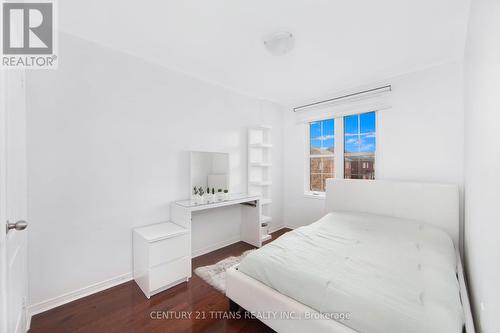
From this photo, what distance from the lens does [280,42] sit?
202 cm

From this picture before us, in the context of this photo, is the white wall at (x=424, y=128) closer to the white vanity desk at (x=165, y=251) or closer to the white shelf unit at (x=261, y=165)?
the white shelf unit at (x=261, y=165)

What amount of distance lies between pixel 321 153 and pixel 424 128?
1.48 meters

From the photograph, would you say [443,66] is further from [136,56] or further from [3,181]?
[3,181]

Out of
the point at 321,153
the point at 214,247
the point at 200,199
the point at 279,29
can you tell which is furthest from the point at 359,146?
the point at 214,247

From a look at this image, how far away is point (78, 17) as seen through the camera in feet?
5.77

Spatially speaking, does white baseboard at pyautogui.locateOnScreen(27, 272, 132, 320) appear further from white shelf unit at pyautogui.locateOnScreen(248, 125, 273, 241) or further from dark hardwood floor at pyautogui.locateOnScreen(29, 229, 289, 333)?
white shelf unit at pyautogui.locateOnScreen(248, 125, 273, 241)

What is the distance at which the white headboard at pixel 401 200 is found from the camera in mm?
2320

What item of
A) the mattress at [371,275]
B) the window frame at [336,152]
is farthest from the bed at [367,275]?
the window frame at [336,152]

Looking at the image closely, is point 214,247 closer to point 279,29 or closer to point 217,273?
point 217,273

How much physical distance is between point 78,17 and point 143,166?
1.41m

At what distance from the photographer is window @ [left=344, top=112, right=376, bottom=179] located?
3174 millimetres

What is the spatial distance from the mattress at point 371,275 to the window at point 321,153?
160 cm

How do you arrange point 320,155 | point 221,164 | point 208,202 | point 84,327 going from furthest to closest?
1. point 320,155
2. point 221,164
3. point 208,202
4. point 84,327

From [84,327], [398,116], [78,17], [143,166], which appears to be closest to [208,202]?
[143,166]
